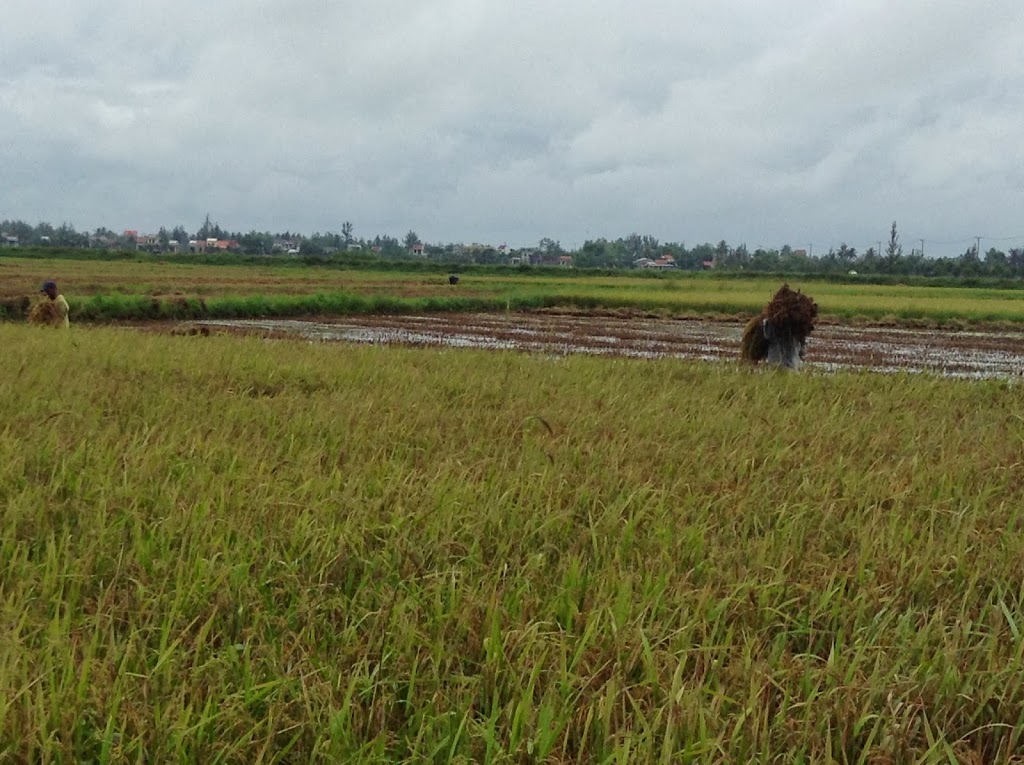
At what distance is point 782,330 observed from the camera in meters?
6.75

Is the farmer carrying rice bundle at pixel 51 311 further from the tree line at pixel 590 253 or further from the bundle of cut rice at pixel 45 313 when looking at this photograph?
the tree line at pixel 590 253

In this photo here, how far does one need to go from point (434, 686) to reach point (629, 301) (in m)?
20.5

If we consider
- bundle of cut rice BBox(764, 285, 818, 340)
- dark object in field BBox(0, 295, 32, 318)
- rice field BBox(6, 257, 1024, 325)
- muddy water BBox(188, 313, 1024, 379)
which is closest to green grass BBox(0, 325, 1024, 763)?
bundle of cut rice BBox(764, 285, 818, 340)

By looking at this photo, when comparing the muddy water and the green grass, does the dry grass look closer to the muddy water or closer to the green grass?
the muddy water

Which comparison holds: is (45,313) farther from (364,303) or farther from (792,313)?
(364,303)

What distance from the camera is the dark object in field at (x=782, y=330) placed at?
21.5 ft

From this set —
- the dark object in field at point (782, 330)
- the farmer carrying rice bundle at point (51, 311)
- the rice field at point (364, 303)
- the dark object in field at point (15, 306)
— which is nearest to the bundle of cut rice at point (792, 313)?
the dark object in field at point (782, 330)

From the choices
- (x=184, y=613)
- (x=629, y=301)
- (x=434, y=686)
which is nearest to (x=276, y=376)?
(x=184, y=613)

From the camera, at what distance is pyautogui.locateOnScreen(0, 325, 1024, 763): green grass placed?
4.56 ft

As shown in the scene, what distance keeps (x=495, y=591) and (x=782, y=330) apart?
5.45 metres

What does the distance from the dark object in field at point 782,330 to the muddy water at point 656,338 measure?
2685 mm

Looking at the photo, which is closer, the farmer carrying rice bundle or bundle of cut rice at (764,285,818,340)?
bundle of cut rice at (764,285,818,340)

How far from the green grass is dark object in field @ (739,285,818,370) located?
2.79 metres

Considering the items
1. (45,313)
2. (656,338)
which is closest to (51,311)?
(45,313)
